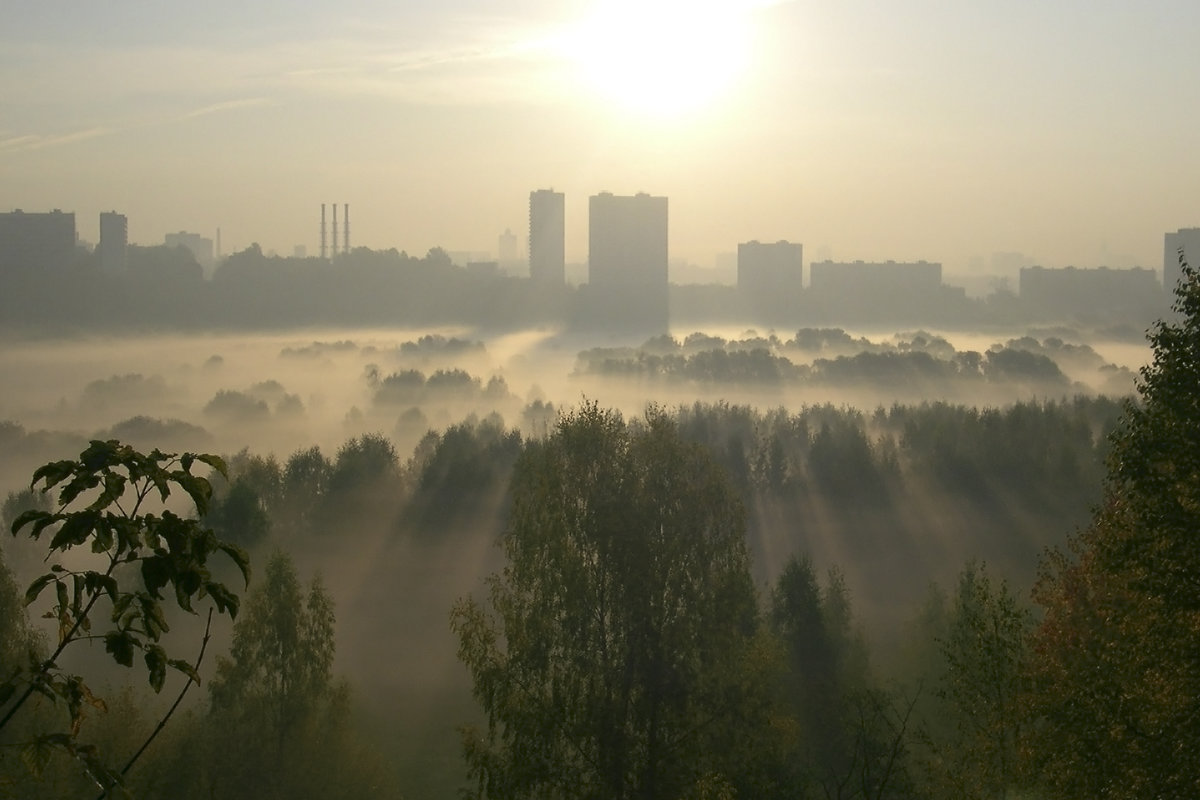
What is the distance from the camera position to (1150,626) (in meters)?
8.55

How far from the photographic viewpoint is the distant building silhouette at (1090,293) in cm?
14250

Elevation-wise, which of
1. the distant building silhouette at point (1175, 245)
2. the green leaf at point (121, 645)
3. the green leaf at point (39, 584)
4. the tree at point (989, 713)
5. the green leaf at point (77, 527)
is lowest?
the tree at point (989, 713)

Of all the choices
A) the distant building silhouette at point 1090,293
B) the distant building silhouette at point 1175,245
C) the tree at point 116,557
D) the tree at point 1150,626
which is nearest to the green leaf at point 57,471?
the tree at point 116,557

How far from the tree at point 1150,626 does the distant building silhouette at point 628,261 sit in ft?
581

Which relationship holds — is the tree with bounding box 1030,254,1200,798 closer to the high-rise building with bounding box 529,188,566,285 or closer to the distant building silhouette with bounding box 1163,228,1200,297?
the distant building silhouette with bounding box 1163,228,1200,297

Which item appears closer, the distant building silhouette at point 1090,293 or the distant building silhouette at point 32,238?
the distant building silhouette at point 32,238

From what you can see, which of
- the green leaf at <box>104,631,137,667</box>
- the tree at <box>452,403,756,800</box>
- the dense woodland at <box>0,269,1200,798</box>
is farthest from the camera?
the tree at <box>452,403,756,800</box>

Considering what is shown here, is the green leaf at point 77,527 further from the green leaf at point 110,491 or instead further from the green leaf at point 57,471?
the green leaf at point 57,471

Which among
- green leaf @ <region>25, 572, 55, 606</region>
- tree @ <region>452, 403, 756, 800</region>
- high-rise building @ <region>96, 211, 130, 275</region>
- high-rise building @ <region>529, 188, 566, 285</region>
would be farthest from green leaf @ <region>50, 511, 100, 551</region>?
high-rise building @ <region>529, 188, 566, 285</region>

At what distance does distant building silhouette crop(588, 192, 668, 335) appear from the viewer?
618 feet

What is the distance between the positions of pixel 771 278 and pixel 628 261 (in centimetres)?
2336

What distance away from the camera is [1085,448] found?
54281 millimetres

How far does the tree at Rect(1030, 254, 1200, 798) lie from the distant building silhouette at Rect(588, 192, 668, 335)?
177m

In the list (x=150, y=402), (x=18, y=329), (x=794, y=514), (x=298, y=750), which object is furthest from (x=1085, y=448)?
(x=18, y=329)
